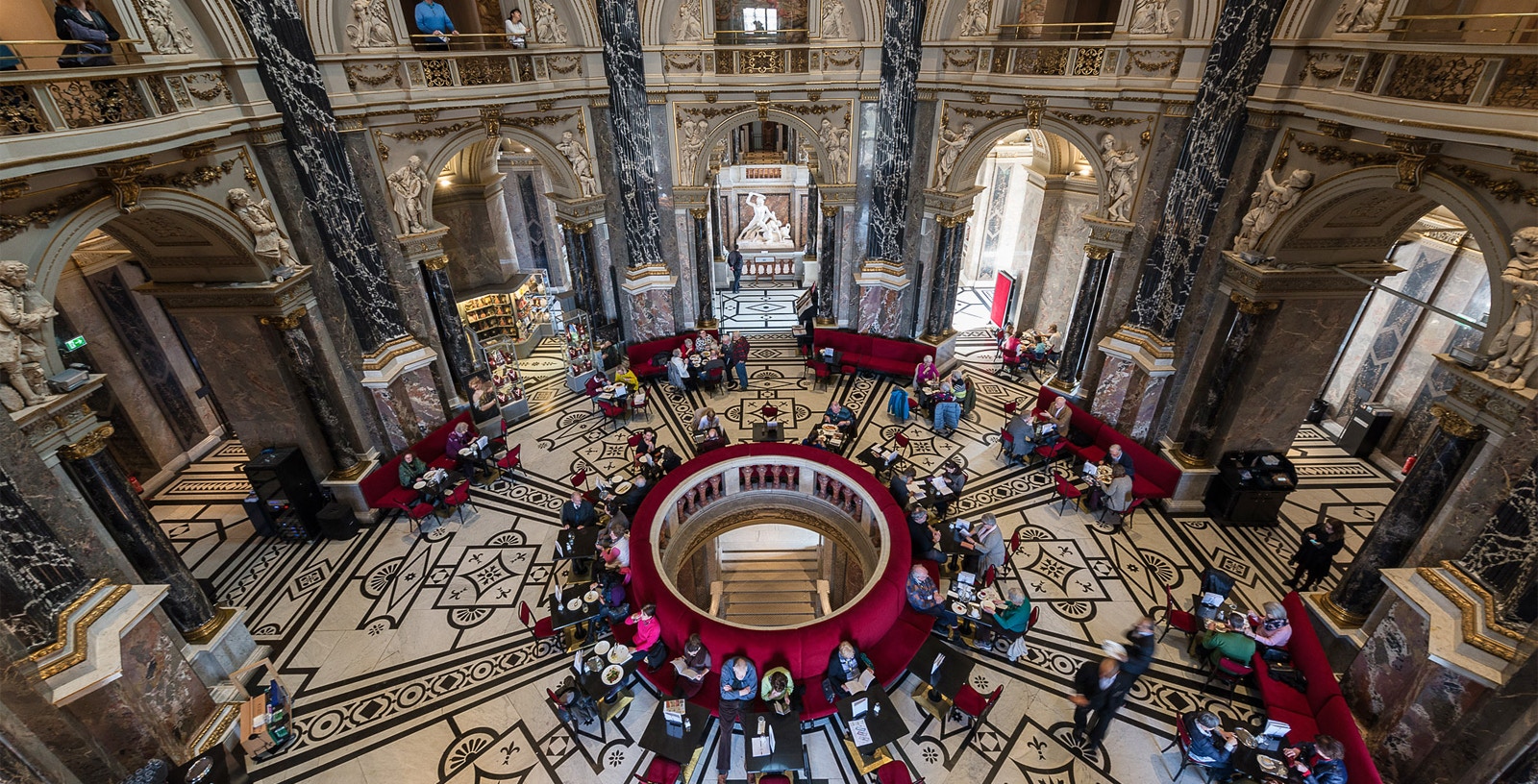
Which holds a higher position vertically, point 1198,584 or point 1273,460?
point 1273,460

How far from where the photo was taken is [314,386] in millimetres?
10344

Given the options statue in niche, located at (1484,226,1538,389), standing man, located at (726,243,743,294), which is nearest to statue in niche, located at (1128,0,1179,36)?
statue in niche, located at (1484,226,1538,389)

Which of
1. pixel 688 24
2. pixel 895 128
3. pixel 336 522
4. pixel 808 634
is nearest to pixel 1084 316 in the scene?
pixel 895 128

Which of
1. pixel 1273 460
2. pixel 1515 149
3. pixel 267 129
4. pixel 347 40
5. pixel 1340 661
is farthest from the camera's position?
pixel 1273 460

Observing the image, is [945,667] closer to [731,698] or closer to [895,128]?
[731,698]

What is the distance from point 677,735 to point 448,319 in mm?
9285

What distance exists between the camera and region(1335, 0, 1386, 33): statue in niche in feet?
24.2

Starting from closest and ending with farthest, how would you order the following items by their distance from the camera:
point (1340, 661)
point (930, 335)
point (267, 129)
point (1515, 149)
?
point (1515, 149) → point (1340, 661) → point (267, 129) → point (930, 335)

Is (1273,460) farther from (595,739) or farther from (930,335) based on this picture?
(595,739)

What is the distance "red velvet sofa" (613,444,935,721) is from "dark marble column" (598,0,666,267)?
801cm

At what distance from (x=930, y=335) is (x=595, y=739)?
11517 millimetres

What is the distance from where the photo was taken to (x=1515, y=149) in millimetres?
5789

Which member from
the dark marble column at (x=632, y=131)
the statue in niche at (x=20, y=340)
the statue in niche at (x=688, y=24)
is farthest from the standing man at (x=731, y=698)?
the statue in niche at (x=688, y=24)

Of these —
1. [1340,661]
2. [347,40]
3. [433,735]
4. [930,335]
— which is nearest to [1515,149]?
[1340,661]
